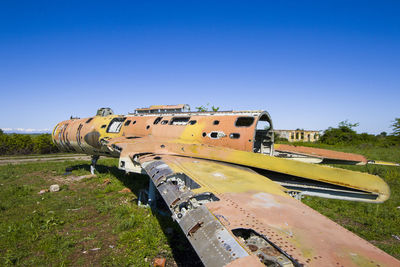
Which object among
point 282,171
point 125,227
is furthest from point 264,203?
point 125,227

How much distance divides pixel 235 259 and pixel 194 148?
239 inches

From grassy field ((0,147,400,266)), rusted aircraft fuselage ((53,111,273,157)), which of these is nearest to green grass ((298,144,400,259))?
grassy field ((0,147,400,266))

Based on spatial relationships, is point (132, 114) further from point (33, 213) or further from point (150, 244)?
point (150, 244)

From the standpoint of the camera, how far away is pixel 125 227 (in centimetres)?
725

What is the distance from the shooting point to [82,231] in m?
7.15

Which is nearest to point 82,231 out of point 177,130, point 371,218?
point 177,130

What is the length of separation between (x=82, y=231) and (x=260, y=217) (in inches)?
250

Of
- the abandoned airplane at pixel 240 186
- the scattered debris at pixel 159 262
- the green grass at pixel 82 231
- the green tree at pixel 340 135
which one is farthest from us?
the green tree at pixel 340 135

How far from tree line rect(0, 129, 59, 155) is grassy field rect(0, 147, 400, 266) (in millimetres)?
25930

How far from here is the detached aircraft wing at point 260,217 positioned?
2.47 meters

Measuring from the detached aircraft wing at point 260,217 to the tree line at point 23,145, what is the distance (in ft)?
115

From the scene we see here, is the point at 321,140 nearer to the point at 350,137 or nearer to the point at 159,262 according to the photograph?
the point at 350,137

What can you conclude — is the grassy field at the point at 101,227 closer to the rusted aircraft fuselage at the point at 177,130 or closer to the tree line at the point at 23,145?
the rusted aircraft fuselage at the point at 177,130

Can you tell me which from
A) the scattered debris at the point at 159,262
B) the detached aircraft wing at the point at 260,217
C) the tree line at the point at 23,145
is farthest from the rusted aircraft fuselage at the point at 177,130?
the tree line at the point at 23,145
